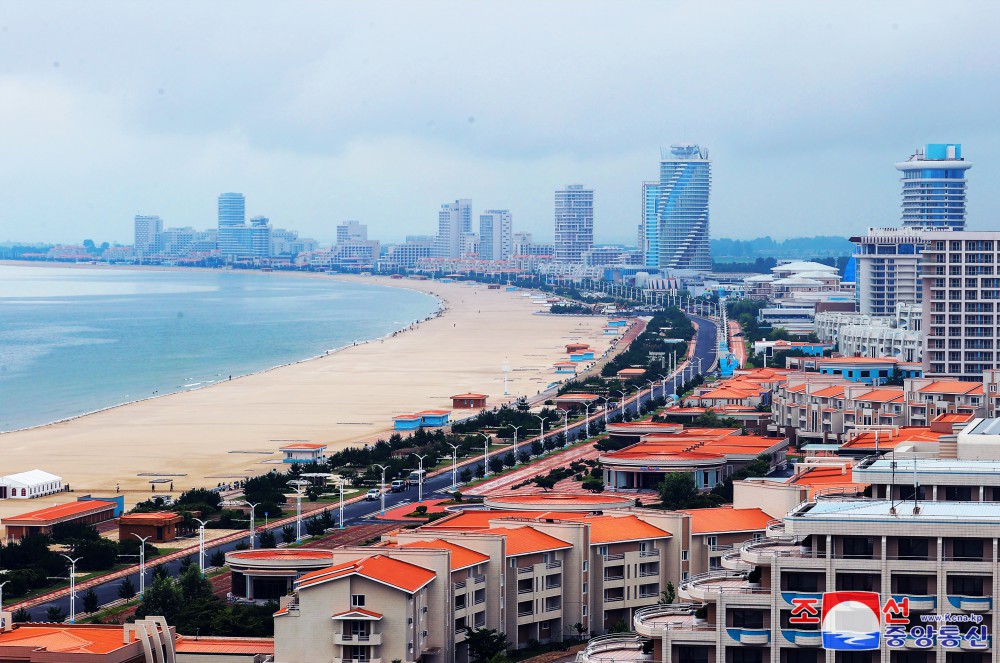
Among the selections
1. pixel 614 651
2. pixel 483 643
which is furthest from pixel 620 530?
pixel 614 651

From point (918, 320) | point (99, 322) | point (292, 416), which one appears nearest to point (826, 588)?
point (292, 416)

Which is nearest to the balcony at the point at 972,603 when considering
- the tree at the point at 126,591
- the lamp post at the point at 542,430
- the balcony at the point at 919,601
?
the balcony at the point at 919,601

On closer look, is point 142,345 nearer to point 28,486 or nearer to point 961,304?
point 961,304

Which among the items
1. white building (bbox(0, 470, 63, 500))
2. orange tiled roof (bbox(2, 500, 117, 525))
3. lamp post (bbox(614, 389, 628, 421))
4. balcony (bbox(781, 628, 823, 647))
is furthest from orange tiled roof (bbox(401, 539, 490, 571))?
lamp post (bbox(614, 389, 628, 421))

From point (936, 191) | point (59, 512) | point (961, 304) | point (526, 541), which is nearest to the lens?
point (526, 541)

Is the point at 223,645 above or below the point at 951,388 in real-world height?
below

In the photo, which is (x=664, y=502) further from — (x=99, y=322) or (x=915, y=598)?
(x=99, y=322)
